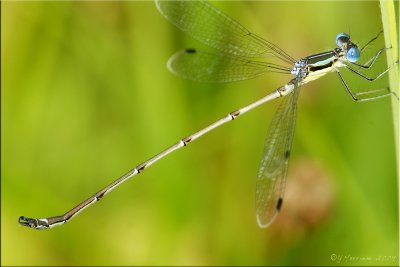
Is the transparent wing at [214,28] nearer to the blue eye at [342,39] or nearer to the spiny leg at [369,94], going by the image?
the blue eye at [342,39]

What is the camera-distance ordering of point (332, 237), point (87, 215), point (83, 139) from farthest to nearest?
1. point (83, 139)
2. point (87, 215)
3. point (332, 237)

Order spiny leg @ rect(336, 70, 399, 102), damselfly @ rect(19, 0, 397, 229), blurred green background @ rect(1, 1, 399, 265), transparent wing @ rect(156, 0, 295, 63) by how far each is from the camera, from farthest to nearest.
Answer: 1. blurred green background @ rect(1, 1, 399, 265)
2. transparent wing @ rect(156, 0, 295, 63)
3. damselfly @ rect(19, 0, 397, 229)
4. spiny leg @ rect(336, 70, 399, 102)

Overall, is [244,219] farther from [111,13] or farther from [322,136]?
[111,13]

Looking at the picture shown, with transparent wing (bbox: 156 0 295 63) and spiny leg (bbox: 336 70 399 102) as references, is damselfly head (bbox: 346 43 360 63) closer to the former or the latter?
spiny leg (bbox: 336 70 399 102)

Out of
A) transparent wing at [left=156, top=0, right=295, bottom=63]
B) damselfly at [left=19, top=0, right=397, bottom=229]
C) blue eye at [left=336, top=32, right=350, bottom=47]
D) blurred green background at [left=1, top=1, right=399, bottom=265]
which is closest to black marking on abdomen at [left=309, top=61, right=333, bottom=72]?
damselfly at [left=19, top=0, right=397, bottom=229]

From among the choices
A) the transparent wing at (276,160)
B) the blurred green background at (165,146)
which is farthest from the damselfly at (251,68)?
the blurred green background at (165,146)

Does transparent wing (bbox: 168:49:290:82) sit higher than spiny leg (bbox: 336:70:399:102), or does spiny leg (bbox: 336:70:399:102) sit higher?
transparent wing (bbox: 168:49:290:82)

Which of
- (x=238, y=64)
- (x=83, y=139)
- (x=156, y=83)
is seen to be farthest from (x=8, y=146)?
(x=238, y=64)
